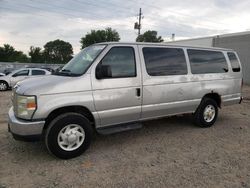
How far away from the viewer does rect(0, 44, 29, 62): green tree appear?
69.2 metres

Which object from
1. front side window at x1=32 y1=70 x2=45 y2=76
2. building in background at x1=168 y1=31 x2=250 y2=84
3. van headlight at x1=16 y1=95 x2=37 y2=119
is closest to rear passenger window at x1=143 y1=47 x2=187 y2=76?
van headlight at x1=16 y1=95 x2=37 y2=119

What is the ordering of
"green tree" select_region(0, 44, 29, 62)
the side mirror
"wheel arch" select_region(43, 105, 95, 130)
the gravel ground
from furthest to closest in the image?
1. "green tree" select_region(0, 44, 29, 62)
2. the side mirror
3. "wheel arch" select_region(43, 105, 95, 130)
4. the gravel ground

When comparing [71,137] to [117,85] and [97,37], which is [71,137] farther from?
[97,37]

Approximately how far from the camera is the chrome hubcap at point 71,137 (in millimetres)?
4020

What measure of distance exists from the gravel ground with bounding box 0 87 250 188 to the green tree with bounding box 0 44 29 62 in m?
72.3

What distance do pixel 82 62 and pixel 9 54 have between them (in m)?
76.2

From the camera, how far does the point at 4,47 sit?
70.5 meters

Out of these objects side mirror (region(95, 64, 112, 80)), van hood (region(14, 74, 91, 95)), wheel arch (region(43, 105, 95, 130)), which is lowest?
wheel arch (region(43, 105, 95, 130))

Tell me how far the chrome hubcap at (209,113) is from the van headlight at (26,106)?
4.19 metres

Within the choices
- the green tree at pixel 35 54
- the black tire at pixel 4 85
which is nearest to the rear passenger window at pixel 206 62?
the black tire at pixel 4 85

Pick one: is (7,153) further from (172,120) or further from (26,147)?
(172,120)

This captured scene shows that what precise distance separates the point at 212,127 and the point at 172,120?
1.15m

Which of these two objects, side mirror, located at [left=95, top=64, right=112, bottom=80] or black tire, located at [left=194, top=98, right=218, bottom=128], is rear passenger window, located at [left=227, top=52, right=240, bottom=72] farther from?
side mirror, located at [left=95, top=64, right=112, bottom=80]

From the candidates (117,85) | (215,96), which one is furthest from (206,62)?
(117,85)
